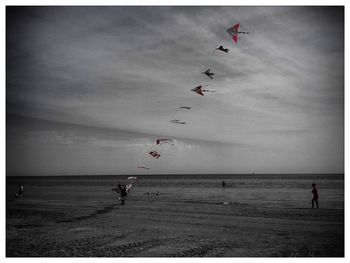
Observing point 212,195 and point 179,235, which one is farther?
point 212,195

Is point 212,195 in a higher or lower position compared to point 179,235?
lower

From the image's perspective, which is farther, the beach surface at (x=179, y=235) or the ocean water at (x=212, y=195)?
the ocean water at (x=212, y=195)

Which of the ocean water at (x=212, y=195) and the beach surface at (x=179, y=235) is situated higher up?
the beach surface at (x=179, y=235)

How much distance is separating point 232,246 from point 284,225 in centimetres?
604

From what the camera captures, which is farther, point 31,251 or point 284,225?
point 284,225

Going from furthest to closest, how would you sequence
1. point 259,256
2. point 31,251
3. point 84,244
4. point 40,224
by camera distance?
point 40,224 → point 84,244 → point 31,251 → point 259,256

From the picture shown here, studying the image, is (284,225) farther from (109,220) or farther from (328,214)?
(109,220)

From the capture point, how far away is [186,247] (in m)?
12.8

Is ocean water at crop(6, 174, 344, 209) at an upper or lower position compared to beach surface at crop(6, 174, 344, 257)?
lower

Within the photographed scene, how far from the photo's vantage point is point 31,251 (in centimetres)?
1252

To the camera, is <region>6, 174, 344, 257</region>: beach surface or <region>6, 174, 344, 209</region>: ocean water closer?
<region>6, 174, 344, 257</region>: beach surface

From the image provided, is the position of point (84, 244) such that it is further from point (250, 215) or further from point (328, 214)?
point (328, 214)

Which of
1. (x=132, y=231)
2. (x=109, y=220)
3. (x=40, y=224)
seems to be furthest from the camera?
(x=109, y=220)

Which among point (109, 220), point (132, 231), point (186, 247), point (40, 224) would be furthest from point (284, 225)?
point (40, 224)
